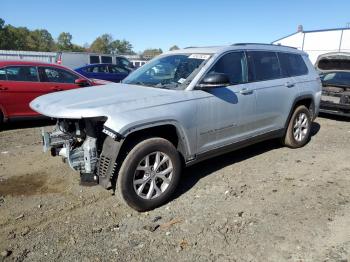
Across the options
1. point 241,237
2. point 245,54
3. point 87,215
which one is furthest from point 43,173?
point 245,54

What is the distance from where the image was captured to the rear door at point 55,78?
8266mm

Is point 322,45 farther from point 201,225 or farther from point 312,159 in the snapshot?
point 201,225

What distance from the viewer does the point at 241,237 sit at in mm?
3514

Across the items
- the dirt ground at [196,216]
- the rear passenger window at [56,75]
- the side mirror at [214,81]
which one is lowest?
the dirt ground at [196,216]

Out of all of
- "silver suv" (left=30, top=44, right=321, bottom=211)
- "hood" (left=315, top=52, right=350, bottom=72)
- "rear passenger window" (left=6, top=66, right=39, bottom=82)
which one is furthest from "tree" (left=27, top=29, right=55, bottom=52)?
"silver suv" (left=30, top=44, right=321, bottom=211)

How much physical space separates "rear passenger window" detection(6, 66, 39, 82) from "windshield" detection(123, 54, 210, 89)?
150 inches

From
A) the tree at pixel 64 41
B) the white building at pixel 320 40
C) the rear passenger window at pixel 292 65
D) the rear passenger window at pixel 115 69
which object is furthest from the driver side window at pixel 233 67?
the tree at pixel 64 41

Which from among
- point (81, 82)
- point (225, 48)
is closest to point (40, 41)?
point (81, 82)

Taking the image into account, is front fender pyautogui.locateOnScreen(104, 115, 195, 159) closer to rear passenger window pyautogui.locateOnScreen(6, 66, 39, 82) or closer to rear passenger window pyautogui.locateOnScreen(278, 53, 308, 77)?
rear passenger window pyautogui.locateOnScreen(278, 53, 308, 77)

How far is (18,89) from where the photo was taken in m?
7.77

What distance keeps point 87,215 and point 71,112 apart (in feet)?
3.94

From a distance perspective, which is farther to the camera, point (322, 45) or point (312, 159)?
point (322, 45)

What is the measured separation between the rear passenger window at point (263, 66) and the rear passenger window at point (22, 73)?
5267 millimetres

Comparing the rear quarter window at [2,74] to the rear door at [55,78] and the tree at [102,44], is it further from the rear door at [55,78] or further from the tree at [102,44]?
the tree at [102,44]
